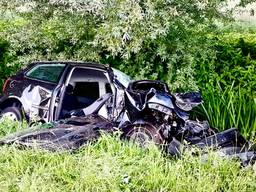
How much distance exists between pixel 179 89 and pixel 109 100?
61.0 inches

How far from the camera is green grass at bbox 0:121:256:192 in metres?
4.83

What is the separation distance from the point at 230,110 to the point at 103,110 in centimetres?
211

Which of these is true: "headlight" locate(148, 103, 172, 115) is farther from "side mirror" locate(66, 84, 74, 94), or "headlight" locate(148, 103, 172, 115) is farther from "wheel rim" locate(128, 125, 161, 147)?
"side mirror" locate(66, 84, 74, 94)

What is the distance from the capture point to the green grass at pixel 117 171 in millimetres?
4828

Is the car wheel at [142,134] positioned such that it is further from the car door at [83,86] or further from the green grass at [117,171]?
the car door at [83,86]

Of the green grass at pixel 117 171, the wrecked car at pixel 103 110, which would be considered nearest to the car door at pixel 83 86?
the wrecked car at pixel 103 110

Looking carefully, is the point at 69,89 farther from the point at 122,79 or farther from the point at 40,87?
the point at 122,79

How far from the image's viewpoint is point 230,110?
764cm

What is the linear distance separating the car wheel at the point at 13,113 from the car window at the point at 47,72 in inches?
24.1

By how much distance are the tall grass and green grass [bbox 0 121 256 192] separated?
2429mm

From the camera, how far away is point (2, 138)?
599cm

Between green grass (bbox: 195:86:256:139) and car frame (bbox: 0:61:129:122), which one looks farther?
green grass (bbox: 195:86:256:139)

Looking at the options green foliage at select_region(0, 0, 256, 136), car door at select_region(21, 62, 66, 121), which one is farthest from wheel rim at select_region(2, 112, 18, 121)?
green foliage at select_region(0, 0, 256, 136)

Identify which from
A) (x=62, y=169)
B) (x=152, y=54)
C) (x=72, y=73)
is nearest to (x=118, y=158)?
(x=62, y=169)
